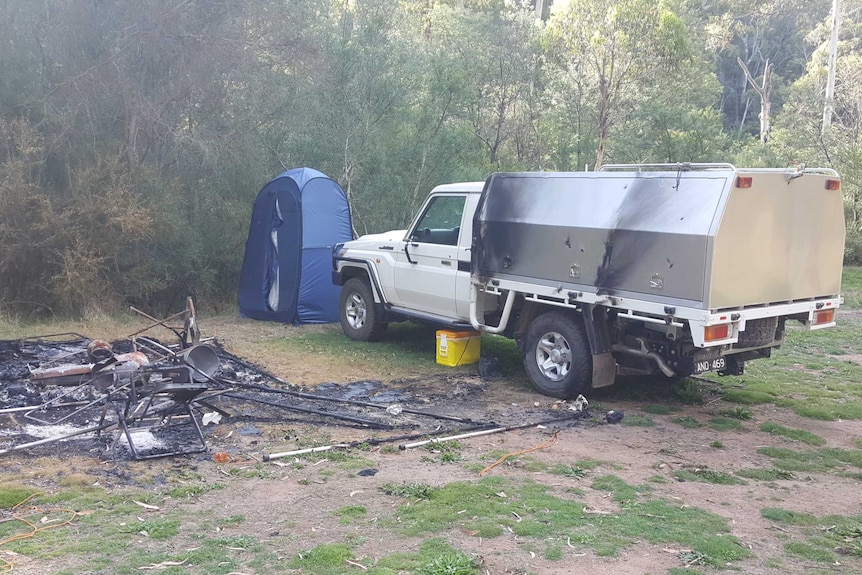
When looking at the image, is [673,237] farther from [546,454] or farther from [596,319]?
[546,454]

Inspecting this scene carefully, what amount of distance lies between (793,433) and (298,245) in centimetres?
778

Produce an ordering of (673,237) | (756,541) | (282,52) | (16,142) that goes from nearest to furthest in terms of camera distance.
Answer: (756,541) → (673,237) → (16,142) → (282,52)

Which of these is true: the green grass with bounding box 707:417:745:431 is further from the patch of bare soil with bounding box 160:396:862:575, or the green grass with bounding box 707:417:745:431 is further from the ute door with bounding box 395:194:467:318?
the ute door with bounding box 395:194:467:318

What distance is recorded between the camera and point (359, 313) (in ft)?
36.7

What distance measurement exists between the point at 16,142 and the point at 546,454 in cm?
937

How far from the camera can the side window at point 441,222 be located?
9.52 metres

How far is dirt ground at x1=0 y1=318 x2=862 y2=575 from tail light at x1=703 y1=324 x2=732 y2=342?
2.88 feet

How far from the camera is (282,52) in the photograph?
556 inches

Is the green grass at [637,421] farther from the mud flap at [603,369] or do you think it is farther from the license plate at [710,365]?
the license plate at [710,365]

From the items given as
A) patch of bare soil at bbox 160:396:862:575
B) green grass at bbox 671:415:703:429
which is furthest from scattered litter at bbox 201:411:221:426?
green grass at bbox 671:415:703:429

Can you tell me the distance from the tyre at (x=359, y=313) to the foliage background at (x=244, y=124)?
3438 millimetres

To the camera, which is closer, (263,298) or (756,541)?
(756,541)

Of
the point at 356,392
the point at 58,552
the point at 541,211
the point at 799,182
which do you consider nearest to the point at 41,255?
the point at 356,392

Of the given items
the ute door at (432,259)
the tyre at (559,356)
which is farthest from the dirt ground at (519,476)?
the ute door at (432,259)
